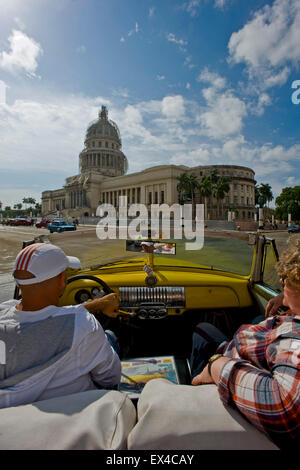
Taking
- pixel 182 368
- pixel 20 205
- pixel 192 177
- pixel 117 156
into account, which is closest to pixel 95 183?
pixel 117 156

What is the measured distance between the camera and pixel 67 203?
326 feet

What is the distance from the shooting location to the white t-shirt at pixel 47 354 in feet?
3.82

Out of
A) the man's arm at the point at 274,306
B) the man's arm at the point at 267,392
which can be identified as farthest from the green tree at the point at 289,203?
the man's arm at the point at 267,392

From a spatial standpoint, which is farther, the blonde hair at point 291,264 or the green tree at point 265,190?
the green tree at point 265,190

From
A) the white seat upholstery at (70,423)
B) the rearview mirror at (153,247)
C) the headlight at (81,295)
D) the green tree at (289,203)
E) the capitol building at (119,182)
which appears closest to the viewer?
the white seat upholstery at (70,423)

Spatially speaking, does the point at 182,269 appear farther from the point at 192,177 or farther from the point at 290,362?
the point at 192,177

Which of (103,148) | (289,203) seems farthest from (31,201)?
(289,203)

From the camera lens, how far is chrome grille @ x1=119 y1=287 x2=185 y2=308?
2984 mm

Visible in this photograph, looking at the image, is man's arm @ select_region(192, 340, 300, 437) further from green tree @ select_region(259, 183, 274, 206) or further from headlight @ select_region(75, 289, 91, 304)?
green tree @ select_region(259, 183, 274, 206)

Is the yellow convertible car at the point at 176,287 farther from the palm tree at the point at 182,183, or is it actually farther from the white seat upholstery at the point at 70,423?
the palm tree at the point at 182,183

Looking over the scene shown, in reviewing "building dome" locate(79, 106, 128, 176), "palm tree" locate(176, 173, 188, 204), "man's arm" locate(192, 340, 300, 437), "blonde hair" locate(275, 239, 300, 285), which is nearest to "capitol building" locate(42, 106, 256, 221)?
"building dome" locate(79, 106, 128, 176)

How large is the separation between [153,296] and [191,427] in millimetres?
2025

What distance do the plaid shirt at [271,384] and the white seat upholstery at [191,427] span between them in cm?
5

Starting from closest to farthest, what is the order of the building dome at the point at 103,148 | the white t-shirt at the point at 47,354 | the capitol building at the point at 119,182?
the white t-shirt at the point at 47,354 < the capitol building at the point at 119,182 < the building dome at the point at 103,148
